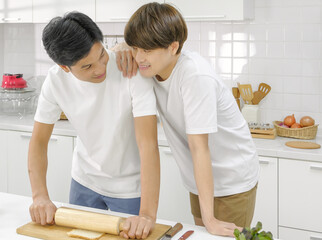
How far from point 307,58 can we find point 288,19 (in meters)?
0.28

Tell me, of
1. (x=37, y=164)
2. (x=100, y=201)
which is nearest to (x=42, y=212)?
(x=37, y=164)

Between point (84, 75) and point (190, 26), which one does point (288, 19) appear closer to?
point (190, 26)

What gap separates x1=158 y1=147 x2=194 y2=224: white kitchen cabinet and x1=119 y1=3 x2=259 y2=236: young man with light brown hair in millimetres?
914

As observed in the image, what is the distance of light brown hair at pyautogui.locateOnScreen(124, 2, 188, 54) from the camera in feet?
5.00

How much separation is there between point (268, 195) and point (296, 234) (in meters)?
0.26

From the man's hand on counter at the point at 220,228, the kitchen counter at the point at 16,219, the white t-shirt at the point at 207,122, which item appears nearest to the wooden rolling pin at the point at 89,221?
the kitchen counter at the point at 16,219

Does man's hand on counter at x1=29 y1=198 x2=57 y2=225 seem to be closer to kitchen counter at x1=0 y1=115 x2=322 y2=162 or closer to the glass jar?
kitchen counter at x1=0 y1=115 x2=322 y2=162

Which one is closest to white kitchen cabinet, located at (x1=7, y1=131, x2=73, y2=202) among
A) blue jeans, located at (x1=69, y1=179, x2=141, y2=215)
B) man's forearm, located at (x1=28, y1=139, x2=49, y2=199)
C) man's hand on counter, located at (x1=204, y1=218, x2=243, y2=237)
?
blue jeans, located at (x1=69, y1=179, x2=141, y2=215)

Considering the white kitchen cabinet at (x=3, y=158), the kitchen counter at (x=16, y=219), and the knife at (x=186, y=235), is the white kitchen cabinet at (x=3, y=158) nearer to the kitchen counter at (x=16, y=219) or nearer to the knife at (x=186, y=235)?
the kitchen counter at (x=16, y=219)

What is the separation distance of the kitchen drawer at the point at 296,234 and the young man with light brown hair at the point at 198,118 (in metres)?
0.83

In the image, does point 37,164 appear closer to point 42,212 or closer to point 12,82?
point 42,212

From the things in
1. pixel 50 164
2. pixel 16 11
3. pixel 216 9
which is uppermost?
pixel 16 11

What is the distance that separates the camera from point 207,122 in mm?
1597

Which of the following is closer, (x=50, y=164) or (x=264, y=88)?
(x=264, y=88)
